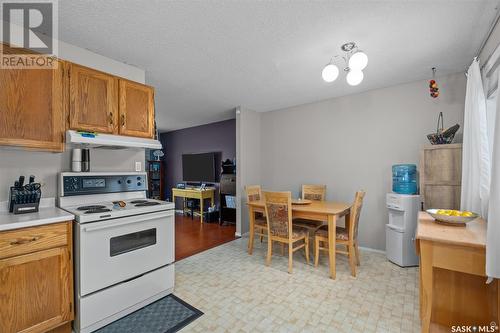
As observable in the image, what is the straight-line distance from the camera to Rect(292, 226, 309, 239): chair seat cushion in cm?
280

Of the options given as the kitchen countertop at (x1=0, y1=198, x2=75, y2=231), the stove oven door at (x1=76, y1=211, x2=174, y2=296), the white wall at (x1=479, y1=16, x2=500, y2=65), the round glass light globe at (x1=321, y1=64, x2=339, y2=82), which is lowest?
the stove oven door at (x1=76, y1=211, x2=174, y2=296)

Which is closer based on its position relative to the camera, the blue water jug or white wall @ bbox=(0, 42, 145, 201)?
white wall @ bbox=(0, 42, 145, 201)

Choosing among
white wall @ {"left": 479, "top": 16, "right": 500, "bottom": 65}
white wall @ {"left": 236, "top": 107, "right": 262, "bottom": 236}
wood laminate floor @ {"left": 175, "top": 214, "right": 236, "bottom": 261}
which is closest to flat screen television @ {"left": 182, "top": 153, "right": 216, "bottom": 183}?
wood laminate floor @ {"left": 175, "top": 214, "right": 236, "bottom": 261}

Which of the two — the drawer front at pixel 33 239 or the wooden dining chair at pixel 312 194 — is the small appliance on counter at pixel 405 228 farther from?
the drawer front at pixel 33 239

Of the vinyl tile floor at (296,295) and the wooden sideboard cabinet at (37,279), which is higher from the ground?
the wooden sideboard cabinet at (37,279)

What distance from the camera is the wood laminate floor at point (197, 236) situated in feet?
11.4

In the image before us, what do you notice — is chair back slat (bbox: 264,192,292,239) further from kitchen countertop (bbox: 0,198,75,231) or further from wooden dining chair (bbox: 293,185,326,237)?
kitchen countertop (bbox: 0,198,75,231)

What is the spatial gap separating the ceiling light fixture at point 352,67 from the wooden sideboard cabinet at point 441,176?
1.38m

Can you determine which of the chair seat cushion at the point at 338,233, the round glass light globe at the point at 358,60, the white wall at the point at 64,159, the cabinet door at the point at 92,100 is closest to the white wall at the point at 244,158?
the chair seat cushion at the point at 338,233

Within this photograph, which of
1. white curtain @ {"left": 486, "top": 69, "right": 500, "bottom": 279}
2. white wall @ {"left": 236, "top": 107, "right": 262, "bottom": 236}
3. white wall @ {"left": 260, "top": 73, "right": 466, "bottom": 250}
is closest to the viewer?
white curtain @ {"left": 486, "top": 69, "right": 500, "bottom": 279}

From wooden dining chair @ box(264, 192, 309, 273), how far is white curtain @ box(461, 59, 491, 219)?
5.48ft

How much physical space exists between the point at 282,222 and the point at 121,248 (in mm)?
1726

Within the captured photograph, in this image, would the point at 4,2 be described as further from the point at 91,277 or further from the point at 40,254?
the point at 91,277

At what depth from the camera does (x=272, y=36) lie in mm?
1993
